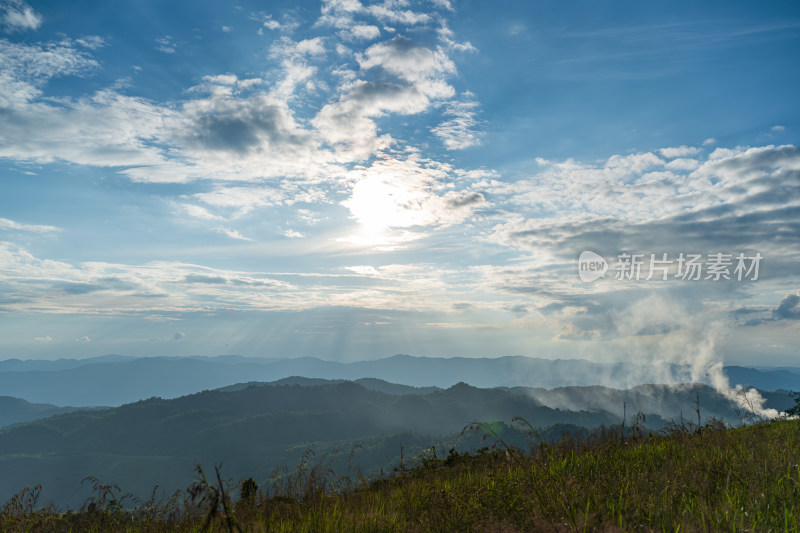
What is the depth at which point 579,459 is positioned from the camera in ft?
20.2

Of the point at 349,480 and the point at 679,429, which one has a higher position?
the point at 679,429

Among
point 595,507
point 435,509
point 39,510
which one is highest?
point 595,507

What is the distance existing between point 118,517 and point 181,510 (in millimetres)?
1440

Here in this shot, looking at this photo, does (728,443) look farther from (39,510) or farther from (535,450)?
(39,510)

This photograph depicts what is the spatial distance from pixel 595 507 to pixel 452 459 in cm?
783

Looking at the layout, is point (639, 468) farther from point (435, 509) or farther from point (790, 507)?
point (435, 509)

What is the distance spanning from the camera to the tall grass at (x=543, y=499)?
12.5 feet

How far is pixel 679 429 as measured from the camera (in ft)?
26.9

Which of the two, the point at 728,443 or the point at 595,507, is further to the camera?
the point at 728,443

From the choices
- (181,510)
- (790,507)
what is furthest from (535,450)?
(181,510)

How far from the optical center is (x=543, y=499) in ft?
15.1

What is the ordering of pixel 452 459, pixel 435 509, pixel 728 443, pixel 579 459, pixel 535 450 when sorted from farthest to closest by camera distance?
pixel 452 459 < pixel 728 443 < pixel 535 450 < pixel 579 459 < pixel 435 509

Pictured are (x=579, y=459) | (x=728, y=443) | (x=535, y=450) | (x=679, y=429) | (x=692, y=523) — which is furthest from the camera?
(x=679, y=429)

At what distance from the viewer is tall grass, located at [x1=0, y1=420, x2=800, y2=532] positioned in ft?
12.5
